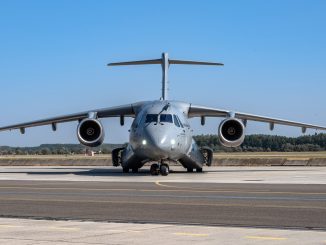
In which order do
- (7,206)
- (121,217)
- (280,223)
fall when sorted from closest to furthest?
(280,223) → (121,217) → (7,206)

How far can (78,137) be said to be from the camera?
31344mm

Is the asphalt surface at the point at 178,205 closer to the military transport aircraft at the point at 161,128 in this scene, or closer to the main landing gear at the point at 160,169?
the military transport aircraft at the point at 161,128

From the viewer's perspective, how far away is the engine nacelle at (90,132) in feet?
103

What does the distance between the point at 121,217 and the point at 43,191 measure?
22.4 feet

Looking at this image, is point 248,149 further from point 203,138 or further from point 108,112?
point 108,112

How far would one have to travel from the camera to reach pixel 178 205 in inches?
564

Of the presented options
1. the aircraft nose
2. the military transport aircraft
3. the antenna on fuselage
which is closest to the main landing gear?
the military transport aircraft

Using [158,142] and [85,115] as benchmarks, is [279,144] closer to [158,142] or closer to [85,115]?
[85,115]

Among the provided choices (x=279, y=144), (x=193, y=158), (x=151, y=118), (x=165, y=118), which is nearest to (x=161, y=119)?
(x=165, y=118)

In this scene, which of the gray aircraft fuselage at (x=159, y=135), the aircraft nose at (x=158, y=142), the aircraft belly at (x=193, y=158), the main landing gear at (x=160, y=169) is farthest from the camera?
the aircraft belly at (x=193, y=158)

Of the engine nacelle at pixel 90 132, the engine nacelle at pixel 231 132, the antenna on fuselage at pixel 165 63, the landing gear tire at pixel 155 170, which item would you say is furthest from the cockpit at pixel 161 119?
the antenna on fuselage at pixel 165 63

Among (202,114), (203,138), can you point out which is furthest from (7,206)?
(203,138)

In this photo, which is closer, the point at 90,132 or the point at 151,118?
the point at 151,118

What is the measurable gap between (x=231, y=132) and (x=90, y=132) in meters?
6.28
